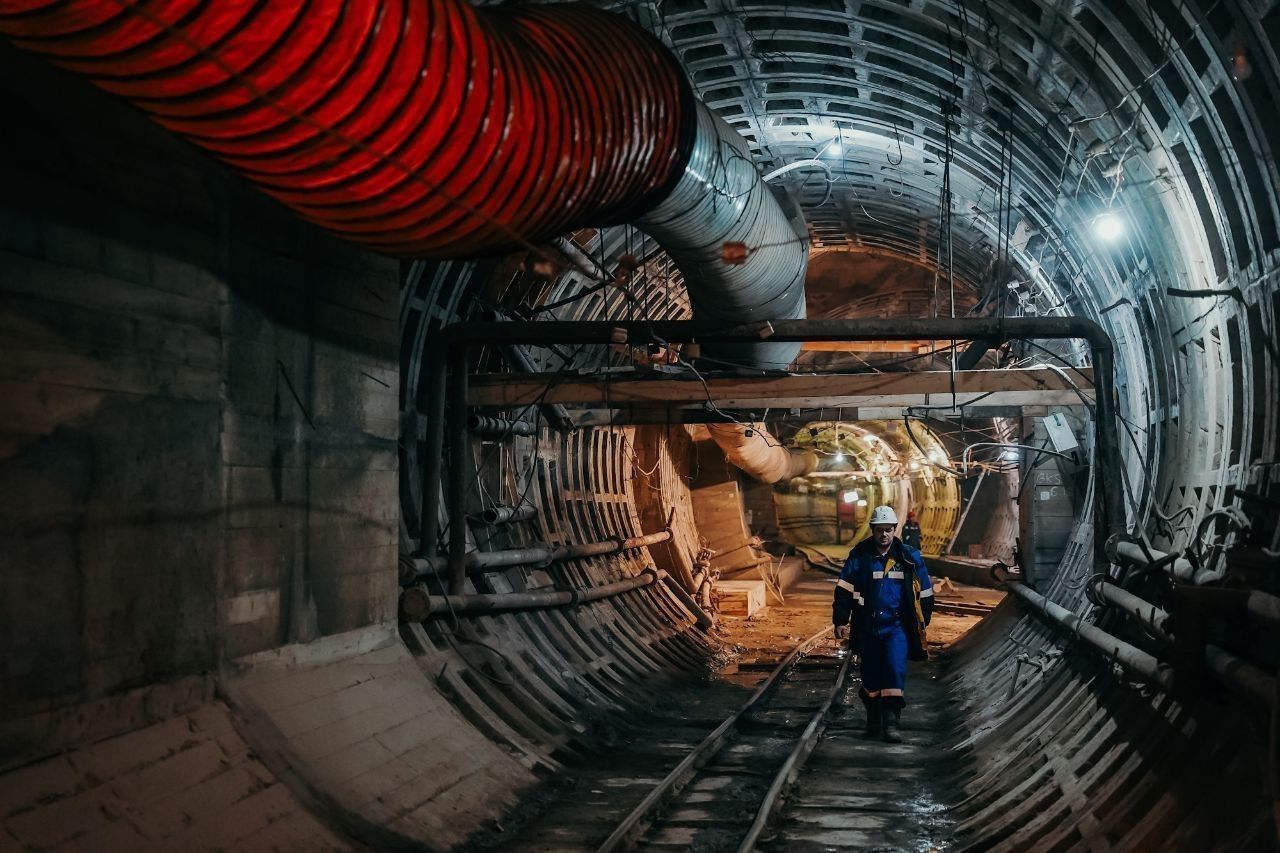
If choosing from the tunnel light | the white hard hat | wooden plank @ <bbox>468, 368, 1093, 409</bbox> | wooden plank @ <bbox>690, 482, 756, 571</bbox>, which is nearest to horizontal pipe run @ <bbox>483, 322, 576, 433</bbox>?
wooden plank @ <bbox>468, 368, 1093, 409</bbox>

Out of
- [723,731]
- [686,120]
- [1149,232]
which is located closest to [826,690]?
[723,731]

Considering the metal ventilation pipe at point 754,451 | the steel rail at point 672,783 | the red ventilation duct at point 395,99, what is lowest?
the steel rail at point 672,783

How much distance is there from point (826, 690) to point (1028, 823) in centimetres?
570

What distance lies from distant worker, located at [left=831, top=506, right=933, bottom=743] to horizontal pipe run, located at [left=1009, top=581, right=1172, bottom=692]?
1203 millimetres

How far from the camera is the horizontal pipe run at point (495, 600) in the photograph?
24.2 ft

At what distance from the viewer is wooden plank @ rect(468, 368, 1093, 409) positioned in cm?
920

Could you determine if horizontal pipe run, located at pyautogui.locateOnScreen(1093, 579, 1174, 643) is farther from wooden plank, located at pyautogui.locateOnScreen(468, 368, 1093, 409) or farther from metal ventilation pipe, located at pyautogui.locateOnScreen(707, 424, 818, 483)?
metal ventilation pipe, located at pyautogui.locateOnScreen(707, 424, 818, 483)

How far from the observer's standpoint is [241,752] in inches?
199

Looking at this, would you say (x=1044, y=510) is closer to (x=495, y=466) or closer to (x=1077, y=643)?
(x=1077, y=643)

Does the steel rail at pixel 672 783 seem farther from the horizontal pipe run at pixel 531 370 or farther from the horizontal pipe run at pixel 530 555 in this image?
the horizontal pipe run at pixel 531 370

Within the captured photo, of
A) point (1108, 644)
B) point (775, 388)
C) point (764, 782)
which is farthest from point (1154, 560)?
point (775, 388)

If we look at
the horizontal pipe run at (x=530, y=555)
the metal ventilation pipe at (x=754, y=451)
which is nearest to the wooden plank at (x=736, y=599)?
the metal ventilation pipe at (x=754, y=451)

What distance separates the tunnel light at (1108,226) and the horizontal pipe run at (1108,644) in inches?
113

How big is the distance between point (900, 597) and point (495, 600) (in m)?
3.41
